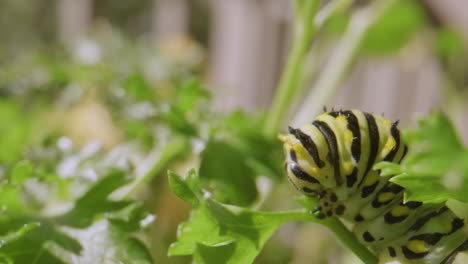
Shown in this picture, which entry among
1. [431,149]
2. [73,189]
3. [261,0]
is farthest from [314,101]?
[261,0]

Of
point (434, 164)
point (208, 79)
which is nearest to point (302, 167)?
point (434, 164)

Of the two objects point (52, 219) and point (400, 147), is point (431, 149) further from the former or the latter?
point (52, 219)

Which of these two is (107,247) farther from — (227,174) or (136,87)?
(136,87)

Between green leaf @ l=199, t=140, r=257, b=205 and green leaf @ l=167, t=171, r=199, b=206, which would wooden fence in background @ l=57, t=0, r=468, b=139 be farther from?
green leaf @ l=167, t=171, r=199, b=206

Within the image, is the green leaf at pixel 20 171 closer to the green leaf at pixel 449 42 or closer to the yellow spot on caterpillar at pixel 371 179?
the yellow spot on caterpillar at pixel 371 179

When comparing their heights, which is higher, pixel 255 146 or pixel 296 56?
pixel 296 56

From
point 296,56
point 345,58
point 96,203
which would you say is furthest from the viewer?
point 345,58

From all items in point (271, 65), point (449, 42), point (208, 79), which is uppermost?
point (449, 42)

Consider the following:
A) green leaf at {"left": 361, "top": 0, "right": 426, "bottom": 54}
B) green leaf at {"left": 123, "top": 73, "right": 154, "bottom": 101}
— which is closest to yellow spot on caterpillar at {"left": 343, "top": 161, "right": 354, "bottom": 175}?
green leaf at {"left": 123, "top": 73, "right": 154, "bottom": 101}
